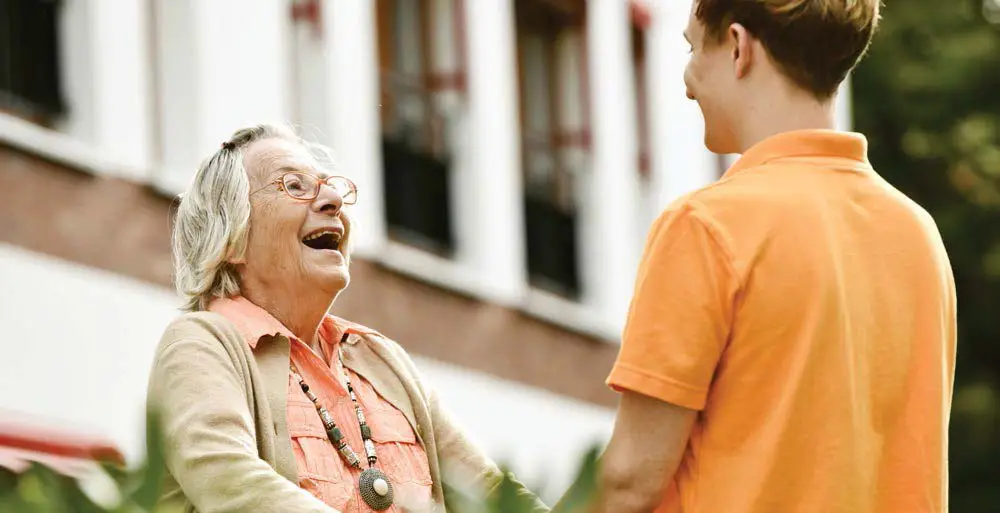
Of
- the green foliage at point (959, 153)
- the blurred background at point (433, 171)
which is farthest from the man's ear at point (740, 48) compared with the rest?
the green foliage at point (959, 153)

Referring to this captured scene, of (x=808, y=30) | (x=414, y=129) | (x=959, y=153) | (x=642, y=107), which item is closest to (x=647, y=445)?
(x=808, y=30)

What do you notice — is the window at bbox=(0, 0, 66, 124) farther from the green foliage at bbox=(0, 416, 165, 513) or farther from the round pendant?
the green foliage at bbox=(0, 416, 165, 513)

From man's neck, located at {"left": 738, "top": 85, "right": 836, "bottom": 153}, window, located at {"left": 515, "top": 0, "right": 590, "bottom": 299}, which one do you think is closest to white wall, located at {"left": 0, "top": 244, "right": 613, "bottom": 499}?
→ window, located at {"left": 515, "top": 0, "right": 590, "bottom": 299}

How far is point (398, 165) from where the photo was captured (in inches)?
635

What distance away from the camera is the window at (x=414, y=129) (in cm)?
1603

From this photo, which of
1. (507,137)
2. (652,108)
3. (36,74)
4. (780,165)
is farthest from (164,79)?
(780,165)

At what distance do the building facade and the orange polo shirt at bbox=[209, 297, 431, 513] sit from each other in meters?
5.82

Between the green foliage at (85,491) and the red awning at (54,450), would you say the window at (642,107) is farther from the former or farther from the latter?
the green foliage at (85,491)

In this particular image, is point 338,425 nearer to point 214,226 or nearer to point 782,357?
point 214,226

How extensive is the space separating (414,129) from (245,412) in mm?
12633

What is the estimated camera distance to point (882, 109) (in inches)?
1000

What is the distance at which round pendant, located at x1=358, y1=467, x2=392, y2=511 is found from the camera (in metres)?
3.92

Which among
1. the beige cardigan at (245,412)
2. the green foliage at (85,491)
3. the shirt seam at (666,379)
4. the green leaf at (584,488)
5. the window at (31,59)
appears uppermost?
the green foliage at (85,491)

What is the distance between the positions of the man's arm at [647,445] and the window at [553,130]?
14.3 metres
